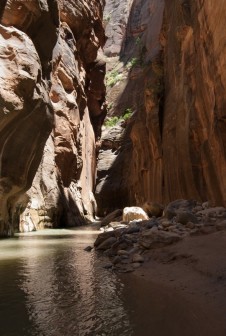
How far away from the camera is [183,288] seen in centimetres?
502

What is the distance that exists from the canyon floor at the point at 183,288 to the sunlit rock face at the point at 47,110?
355 inches

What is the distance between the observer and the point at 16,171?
15867mm

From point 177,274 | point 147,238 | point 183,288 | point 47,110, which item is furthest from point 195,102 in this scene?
point 183,288

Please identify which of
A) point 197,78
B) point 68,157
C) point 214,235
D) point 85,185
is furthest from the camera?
point 85,185

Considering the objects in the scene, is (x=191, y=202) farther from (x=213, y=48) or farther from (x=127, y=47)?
(x=127, y=47)

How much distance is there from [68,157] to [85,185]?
23.7 ft

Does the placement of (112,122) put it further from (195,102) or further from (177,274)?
(177,274)

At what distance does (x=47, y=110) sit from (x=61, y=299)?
1287 cm

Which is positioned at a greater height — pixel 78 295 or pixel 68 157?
pixel 68 157

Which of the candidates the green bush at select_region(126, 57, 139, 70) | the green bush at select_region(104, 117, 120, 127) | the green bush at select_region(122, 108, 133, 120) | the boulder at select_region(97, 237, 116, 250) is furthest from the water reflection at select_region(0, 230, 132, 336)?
the green bush at select_region(104, 117, 120, 127)

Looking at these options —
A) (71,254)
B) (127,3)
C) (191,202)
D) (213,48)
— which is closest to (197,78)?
(213,48)

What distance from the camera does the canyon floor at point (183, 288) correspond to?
3637 mm

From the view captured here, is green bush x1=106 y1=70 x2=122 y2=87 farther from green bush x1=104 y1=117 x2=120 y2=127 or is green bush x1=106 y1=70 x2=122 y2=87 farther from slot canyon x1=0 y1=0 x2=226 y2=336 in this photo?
slot canyon x1=0 y1=0 x2=226 y2=336

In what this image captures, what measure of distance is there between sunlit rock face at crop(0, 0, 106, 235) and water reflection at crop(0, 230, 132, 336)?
316 inches
